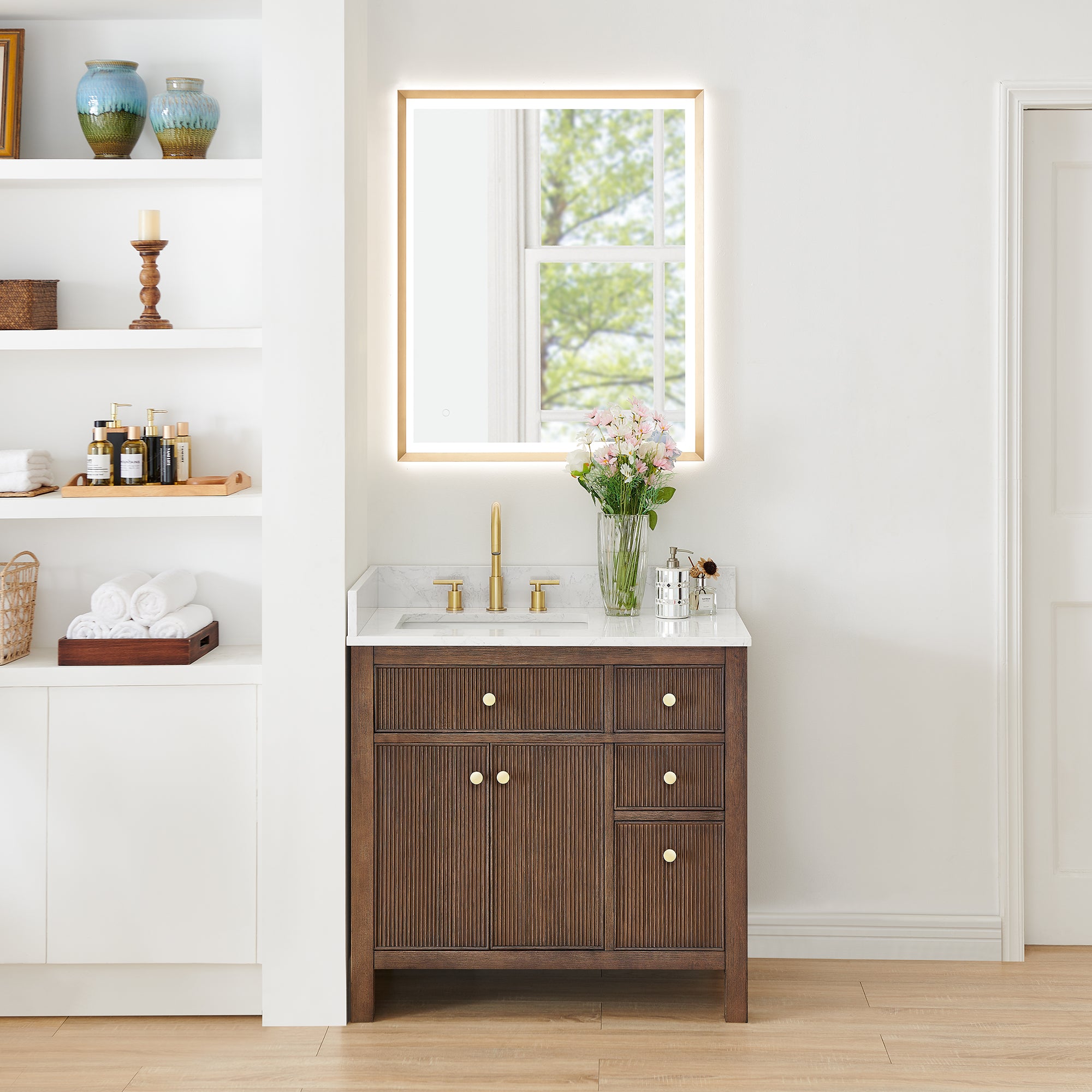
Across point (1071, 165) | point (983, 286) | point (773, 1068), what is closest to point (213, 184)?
point (983, 286)

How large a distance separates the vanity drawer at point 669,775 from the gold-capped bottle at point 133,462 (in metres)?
1.26

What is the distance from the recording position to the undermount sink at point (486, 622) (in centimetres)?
259

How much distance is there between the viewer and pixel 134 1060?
2.28m

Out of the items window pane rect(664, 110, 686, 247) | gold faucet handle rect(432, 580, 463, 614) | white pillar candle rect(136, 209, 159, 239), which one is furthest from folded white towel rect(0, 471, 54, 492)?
window pane rect(664, 110, 686, 247)

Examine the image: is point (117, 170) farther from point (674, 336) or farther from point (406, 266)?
point (674, 336)

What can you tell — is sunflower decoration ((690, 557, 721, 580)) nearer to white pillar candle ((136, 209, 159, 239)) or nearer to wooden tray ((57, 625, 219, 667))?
wooden tray ((57, 625, 219, 667))

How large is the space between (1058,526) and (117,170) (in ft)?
7.97

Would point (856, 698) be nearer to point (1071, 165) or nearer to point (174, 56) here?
point (1071, 165)

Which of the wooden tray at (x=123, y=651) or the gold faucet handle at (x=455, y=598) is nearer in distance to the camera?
the wooden tray at (x=123, y=651)

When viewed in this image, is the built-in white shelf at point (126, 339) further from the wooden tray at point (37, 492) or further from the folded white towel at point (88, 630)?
the folded white towel at point (88, 630)

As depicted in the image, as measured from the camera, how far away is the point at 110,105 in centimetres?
251

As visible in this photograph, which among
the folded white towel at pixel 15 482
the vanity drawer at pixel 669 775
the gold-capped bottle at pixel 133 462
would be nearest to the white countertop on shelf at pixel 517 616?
the vanity drawer at pixel 669 775

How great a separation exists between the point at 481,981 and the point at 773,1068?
745 mm

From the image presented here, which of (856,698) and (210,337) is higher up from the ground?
(210,337)
